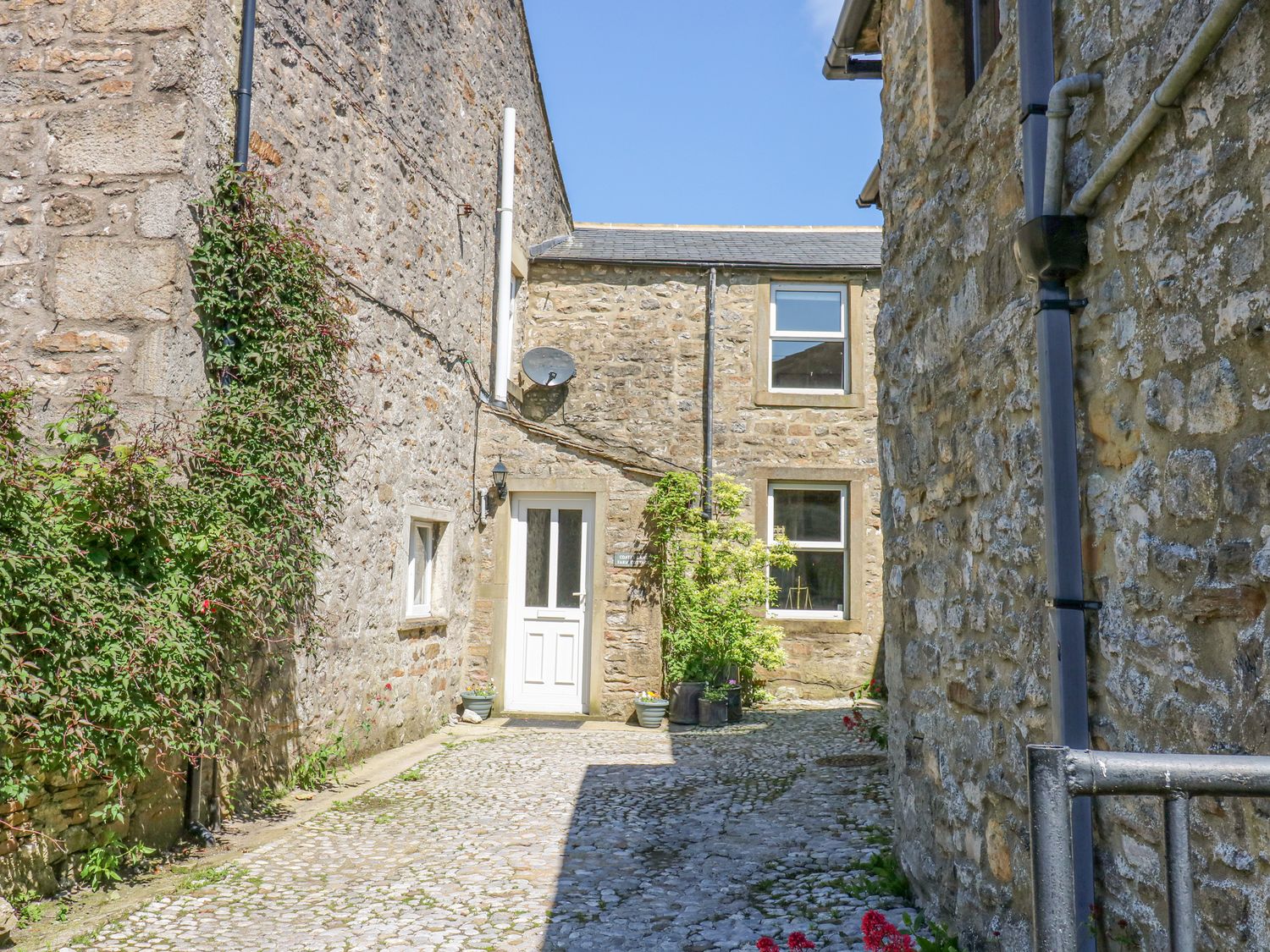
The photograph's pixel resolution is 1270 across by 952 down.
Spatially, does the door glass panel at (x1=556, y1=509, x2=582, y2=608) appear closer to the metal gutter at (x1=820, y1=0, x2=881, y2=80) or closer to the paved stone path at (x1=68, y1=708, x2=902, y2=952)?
the paved stone path at (x1=68, y1=708, x2=902, y2=952)

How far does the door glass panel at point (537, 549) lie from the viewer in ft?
32.7

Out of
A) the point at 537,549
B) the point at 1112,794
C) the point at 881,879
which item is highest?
the point at 537,549

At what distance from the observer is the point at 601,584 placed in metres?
9.70

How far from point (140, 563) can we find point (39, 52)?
284cm

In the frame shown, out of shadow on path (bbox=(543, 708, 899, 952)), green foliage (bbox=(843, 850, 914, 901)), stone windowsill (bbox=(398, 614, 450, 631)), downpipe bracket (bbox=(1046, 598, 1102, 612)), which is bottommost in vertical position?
shadow on path (bbox=(543, 708, 899, 952))

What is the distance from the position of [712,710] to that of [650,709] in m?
0.62

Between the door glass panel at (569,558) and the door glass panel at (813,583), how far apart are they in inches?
88.3

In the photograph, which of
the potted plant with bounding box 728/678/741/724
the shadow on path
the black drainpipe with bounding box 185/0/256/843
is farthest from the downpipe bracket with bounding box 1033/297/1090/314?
the potted plant with bounding box 728/678/741/724

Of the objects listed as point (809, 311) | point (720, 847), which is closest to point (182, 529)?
point (720, 847)

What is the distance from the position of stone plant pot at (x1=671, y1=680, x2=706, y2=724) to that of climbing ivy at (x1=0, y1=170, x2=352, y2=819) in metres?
4.35

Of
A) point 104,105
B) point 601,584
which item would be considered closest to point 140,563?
point 104,105

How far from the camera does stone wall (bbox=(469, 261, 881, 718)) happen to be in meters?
10.7

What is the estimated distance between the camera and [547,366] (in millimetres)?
10812

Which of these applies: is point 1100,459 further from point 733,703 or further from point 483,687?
point 483,687
